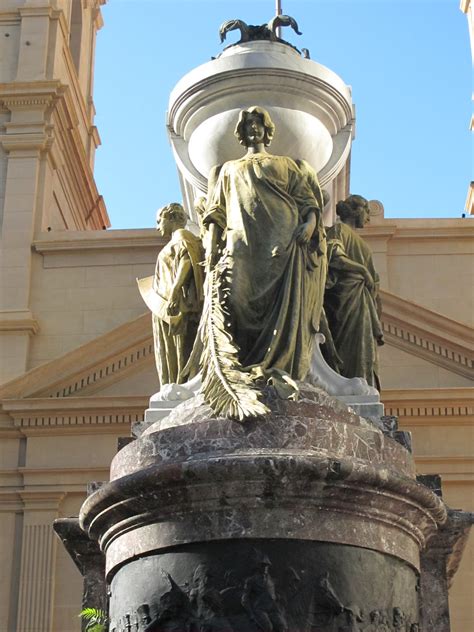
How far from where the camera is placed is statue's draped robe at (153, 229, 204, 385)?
26.0 ft

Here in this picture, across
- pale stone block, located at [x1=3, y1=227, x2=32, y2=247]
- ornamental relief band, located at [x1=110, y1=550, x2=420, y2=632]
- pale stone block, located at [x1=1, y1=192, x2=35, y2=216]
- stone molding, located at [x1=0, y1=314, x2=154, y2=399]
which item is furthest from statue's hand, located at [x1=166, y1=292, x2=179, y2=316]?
pale stone block, located at [x1=1, y1=192, x2=35, y2=216]

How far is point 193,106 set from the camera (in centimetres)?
884

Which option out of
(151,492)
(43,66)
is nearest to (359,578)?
(151,492)

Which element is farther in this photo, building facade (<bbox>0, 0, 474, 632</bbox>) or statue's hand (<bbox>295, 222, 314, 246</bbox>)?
building facade (<bbox>0, 0, 474, 632</bbox>)

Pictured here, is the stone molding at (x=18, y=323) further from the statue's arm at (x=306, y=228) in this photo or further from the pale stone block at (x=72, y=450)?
the statue's arm at (x=306, y=228)

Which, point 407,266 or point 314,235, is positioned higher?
point 407,266

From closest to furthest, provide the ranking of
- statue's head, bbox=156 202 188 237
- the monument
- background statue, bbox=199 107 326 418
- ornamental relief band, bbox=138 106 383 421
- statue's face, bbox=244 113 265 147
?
1. the monument
2. ornamental relief band, bbox=138 106 383 421
3. background statue, bbox=199 107 326 418
4. statue's face, bbox=244 113 265 147
5. statue's head, bbox=156 202 188 237

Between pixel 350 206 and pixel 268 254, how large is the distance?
4.91ft

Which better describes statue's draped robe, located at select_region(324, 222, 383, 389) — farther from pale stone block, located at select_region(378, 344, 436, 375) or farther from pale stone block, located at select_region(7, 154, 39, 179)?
pale stone block, located at select_region(7, 154, 39, 179)

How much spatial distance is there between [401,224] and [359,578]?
17.4 meters

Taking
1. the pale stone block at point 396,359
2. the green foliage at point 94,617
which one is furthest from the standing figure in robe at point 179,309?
the pale stone block at point 396,359

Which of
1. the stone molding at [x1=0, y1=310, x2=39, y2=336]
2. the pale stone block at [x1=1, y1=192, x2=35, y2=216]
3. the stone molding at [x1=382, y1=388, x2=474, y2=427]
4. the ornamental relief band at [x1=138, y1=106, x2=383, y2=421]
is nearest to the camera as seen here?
the ornamental relief band at [x1=138, y1=106, x2=383, y2=421]

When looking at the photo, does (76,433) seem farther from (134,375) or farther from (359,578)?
(359,578)

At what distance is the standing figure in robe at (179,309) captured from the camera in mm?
7914
